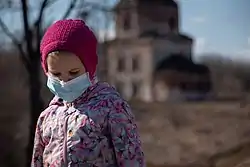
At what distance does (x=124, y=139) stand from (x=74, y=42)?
0.35 m

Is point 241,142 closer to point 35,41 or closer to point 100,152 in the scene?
point 35,41

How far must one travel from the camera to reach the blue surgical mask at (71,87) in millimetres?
1803

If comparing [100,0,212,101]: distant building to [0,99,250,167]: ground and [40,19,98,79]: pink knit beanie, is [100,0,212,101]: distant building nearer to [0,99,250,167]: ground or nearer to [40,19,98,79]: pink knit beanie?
[0,99,250,167]: ground

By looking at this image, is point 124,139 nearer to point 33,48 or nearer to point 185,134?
point 33,48

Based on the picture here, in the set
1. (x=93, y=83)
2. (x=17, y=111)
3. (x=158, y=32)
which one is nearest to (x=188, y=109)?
(x=17, y=111)

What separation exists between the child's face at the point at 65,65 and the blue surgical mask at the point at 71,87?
0.02 metres

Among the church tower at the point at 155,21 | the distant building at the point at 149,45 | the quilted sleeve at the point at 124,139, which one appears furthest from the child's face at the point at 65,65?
the church tower at the point at 155,21

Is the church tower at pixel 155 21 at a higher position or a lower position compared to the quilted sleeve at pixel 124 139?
lower

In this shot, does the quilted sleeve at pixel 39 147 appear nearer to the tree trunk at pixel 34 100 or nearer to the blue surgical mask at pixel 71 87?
the blue surgical mask at pixel 71 87

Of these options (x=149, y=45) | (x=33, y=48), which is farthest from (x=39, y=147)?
(x=149, y=45)

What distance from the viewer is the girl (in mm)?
1750

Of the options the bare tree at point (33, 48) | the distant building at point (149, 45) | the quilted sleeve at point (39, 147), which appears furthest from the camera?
the distant building at point (149, 45)

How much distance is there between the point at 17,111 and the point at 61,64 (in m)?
6.05

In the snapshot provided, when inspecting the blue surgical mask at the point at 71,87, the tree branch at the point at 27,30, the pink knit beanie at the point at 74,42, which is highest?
the pink knit beanie at the point at 74,42
